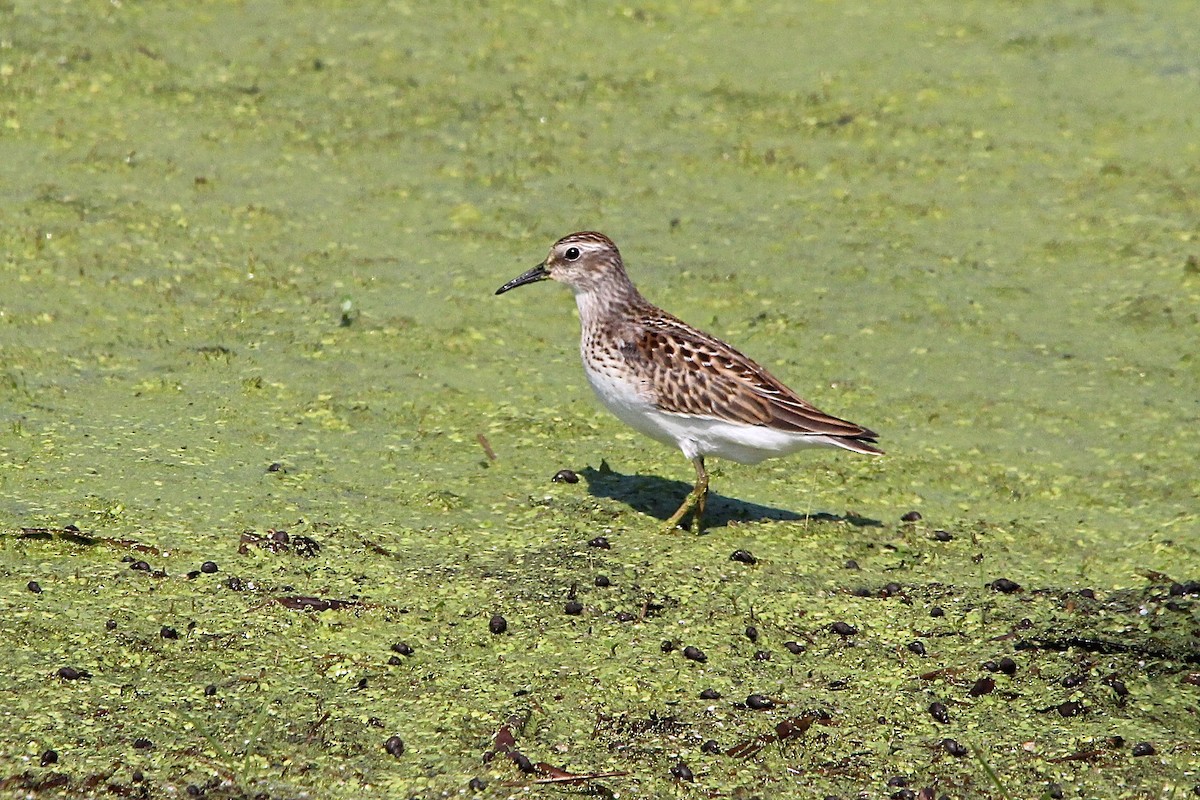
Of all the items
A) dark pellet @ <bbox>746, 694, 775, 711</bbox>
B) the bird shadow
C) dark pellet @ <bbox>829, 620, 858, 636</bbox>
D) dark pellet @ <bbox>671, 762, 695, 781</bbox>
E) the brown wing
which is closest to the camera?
dark pellet @ <bbox>671, 762, 695, 781</bbox>

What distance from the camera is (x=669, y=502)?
26.6ft

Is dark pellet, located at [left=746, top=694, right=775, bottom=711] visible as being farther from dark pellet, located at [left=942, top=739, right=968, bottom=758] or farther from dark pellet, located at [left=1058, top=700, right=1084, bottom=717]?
dark pellet, located at [left=1058, top=700, right=1084, bottom=717]

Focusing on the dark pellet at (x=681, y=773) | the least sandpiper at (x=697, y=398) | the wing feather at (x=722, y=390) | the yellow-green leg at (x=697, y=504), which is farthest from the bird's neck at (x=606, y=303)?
the dark pellet at (x=681, y=773)

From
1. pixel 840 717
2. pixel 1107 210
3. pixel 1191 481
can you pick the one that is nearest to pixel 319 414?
pixel 840 717

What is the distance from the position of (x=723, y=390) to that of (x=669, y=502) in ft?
2.38

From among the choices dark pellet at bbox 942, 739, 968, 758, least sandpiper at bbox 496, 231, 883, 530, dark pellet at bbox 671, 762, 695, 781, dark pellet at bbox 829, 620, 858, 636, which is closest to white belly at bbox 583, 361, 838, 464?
least sandpiper at bbox 496, 231, 883, 530

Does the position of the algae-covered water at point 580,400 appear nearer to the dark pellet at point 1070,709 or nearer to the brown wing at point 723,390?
the dark pellet at point 1070,709

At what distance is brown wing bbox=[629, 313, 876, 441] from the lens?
759 centimetres

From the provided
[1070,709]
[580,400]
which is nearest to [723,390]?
[580,400]

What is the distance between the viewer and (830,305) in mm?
10234

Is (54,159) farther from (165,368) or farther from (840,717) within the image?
(840,717)

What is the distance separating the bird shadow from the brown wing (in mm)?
550

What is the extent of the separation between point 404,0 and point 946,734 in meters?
9.50

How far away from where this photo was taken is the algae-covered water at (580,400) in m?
5.95
